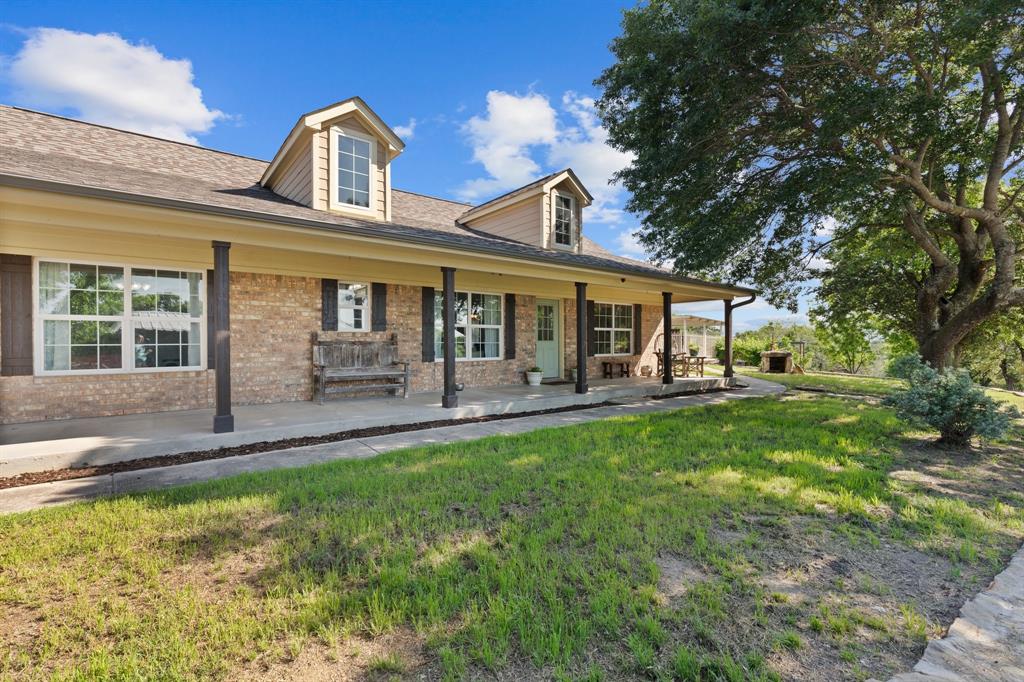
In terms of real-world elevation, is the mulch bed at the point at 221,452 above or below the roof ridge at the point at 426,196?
below

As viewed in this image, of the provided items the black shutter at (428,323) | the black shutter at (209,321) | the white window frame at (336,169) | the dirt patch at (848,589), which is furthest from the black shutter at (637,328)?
the black shutter at (209,321)

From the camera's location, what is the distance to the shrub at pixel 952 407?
17.4 feet

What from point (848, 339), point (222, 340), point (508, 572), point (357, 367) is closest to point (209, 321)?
point (222, 340)

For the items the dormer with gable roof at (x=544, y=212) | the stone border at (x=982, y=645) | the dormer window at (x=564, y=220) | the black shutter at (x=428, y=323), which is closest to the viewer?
the stone border at (x=982, y=645)

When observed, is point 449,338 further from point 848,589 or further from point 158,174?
point 848,589

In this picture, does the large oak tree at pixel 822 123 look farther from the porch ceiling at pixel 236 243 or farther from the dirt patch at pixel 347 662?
the dirt patch at pixel 347 662

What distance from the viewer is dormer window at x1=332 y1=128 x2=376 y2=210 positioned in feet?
27.6

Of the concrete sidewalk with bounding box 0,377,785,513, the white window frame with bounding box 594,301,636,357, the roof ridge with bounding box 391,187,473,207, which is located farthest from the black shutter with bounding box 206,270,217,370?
the white window frame with bounding box 594,301,636,357

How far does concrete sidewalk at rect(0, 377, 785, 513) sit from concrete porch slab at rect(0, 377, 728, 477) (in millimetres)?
466

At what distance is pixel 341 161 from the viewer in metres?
8.48

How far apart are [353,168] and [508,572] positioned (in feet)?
27.2

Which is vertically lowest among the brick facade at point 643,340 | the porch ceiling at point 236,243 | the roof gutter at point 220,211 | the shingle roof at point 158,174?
the brick facade at point 643,340

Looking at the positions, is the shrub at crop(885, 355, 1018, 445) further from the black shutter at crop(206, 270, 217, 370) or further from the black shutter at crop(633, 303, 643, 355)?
the black shutter at crop(206, 270, 217, 370)

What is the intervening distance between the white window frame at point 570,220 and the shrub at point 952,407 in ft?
25.6
